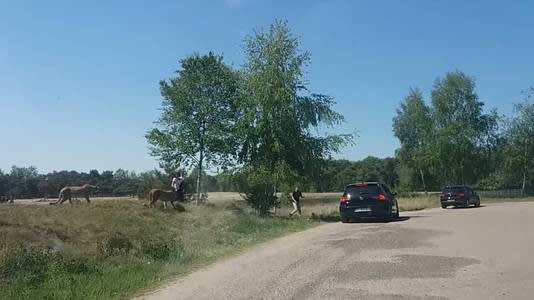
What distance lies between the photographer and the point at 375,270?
11141 millimetres

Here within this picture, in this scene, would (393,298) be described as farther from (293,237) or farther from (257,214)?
(257,214)

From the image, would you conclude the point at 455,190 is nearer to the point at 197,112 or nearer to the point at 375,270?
the point at 197,112

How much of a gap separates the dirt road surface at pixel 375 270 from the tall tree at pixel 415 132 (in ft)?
199

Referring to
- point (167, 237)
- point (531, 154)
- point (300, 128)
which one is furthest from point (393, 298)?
point (531, 154)

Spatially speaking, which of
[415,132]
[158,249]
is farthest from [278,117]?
[415,132]

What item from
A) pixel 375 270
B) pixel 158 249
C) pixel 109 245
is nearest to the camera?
pixel 375 270

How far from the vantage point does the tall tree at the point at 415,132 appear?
7662cm

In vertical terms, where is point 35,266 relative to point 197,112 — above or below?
below

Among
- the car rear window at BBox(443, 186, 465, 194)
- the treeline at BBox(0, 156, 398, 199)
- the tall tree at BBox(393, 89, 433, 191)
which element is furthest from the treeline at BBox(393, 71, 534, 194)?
the car rear window at BBox(443, 186, 465, 194)

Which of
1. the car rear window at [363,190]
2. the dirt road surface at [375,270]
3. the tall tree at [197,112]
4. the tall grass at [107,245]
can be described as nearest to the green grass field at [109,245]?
the tall grass at [107,245]

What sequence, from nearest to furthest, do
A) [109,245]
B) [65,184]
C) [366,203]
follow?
[109,245] < [366,203] < [65,184]

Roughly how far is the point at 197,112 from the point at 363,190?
2084cm

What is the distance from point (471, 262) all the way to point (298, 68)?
66.1ft

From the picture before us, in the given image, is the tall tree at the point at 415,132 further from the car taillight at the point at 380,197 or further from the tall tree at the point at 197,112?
the car taillight at the point at 380,197
